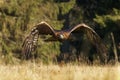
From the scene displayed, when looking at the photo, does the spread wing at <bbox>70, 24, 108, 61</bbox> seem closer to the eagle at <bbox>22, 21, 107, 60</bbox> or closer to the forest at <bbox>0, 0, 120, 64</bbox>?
the eagle at <bbox>22, 21, 107, 60</bbox>

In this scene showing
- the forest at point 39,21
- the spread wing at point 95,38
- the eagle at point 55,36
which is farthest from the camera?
the forest at point 39,21

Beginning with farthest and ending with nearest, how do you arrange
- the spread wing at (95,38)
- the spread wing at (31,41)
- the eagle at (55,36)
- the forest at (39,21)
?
the forest at (39,21)
the spread wing at (95,38)
the eagle at (55,36)
the spread wing at (31,41)

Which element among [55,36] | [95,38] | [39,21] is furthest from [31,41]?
[39,21]

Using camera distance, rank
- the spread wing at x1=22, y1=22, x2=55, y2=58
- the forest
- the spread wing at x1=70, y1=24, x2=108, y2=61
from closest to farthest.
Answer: the spread wing at x1=22, y1=22, x2=55, y2=58, the spread wing at x1=70, y1=24, x2=108, y2=61, the forest

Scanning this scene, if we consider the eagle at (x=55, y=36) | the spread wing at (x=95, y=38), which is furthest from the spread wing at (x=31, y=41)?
the spread wing at (x=95, y=38)

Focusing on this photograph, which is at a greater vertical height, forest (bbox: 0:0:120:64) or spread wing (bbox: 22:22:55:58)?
spread wing (bbox: 22:22:55:58)

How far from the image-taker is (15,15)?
3466cm

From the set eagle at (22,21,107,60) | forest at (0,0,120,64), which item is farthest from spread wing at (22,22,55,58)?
forest at (0,0,120,64)

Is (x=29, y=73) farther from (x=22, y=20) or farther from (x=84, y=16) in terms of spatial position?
(x=84, y=16)

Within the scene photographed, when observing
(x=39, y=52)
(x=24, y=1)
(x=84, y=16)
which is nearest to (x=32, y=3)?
(x=24, y=1)

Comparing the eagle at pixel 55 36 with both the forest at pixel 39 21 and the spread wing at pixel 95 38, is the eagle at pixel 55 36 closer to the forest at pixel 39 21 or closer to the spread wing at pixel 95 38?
the spread wing at pixel 95 38

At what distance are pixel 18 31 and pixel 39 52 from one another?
2.08 m

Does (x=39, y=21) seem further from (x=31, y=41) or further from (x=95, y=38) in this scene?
(x=31, y=41)

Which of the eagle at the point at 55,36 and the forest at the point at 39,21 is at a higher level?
the eagle at the point at 55,36
